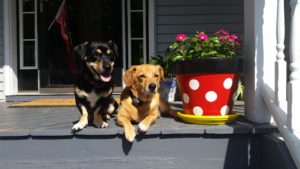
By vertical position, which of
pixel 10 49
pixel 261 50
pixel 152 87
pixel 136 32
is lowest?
pixel 152 87

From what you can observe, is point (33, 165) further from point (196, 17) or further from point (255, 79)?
point (196, 17)

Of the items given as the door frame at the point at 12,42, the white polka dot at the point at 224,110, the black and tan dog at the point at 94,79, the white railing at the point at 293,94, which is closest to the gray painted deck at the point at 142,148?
the white polka dot at the point at 224,110

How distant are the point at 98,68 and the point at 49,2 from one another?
3.67 metres

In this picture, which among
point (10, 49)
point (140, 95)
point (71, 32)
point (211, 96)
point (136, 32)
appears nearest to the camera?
point (211, 96)

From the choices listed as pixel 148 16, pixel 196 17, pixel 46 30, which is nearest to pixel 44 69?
pixel 46 30

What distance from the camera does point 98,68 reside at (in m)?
2.96

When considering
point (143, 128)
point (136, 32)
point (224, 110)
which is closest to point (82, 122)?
point (143, 128)

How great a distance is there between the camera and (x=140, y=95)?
299cm

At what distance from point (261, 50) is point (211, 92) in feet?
1.66

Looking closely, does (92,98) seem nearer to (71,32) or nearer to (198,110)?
(198,110)

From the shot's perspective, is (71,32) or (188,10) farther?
(71,32)

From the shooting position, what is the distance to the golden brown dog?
9.43 feet

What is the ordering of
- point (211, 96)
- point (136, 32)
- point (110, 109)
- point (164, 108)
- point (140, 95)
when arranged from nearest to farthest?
point (211, 96) < point (140, 95) < point (110, 109) < point (164, 108) < point (136, 32)

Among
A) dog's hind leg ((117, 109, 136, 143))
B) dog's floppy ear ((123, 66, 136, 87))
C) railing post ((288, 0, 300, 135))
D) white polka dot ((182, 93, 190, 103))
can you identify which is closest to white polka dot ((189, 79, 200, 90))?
white polka dot ((182, 93, 190, 103))
